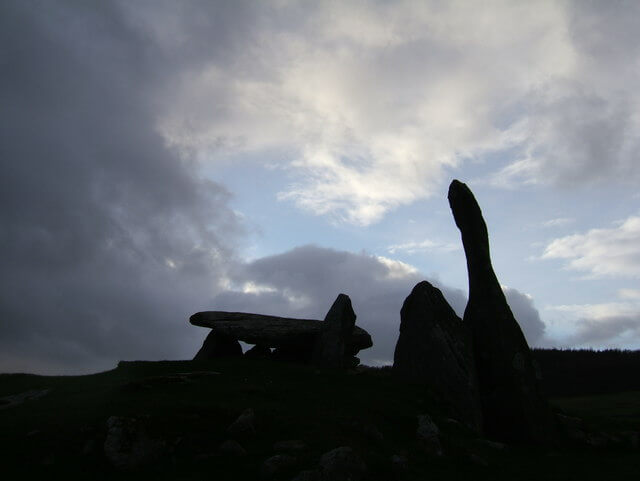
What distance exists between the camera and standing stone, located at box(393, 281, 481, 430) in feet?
75.1

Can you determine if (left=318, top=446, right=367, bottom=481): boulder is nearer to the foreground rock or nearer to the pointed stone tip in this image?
the foreground rock

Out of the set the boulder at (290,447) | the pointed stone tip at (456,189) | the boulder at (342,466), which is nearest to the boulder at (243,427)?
the boulder at (290,447)

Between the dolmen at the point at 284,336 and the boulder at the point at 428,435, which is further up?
the dolmen at the point at 284,336

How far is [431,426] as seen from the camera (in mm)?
18609

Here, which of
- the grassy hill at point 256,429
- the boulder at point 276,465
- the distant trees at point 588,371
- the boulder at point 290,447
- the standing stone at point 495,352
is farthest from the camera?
the distant trees at point 588,371

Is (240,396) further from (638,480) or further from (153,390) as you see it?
(638,480)

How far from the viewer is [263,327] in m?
28.5

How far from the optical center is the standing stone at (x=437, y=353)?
75.1 ft

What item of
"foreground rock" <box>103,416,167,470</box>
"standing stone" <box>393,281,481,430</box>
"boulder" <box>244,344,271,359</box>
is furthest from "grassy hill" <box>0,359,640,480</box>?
"boulder" <box>244,344,271,359</box>

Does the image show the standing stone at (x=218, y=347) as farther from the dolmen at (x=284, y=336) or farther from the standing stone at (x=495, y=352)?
the standing stone at (x=495, y=352)

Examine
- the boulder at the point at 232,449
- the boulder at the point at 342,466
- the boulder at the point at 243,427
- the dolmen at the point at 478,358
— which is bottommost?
the boulder at the point at 342,466

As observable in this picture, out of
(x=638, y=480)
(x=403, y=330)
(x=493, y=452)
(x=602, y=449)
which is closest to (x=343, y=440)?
(x=493, y=452)

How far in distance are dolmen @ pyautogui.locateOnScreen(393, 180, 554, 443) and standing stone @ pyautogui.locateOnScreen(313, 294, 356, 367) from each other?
2850mm

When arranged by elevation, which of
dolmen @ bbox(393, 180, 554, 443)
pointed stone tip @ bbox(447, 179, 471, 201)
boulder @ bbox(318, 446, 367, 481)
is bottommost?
boulder @ bbox(318, 446, 367, 481)
